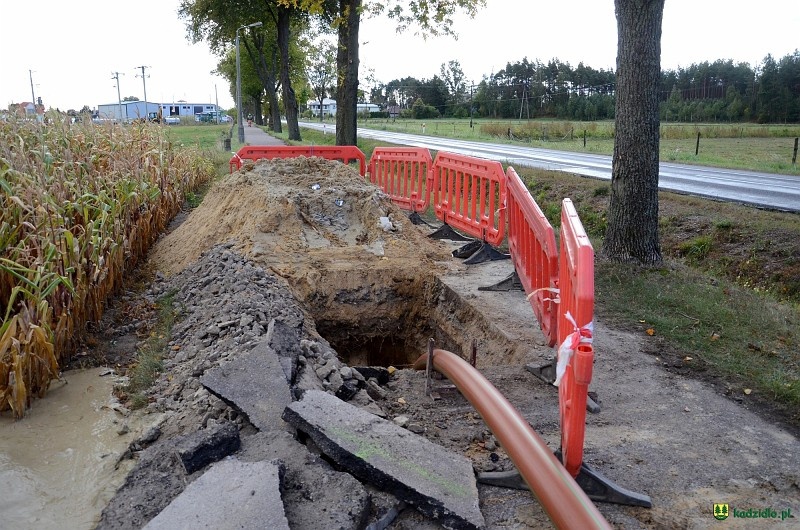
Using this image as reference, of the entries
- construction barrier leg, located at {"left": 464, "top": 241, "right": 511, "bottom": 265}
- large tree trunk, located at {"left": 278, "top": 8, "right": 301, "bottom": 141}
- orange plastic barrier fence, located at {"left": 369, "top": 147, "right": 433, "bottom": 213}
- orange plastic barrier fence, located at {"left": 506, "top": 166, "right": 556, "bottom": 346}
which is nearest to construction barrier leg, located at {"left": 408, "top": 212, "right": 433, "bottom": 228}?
orange plastic barrier fence, located at {"left": 369, "top": 147, "right": 433, "bottom": 213}

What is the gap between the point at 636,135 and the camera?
7.35m

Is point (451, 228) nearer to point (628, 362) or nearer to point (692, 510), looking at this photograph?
point (628, 362)

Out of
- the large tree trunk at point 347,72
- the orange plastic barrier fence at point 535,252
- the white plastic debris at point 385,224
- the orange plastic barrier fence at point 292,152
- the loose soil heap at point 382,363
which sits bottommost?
the loose soil heap at point 382,363

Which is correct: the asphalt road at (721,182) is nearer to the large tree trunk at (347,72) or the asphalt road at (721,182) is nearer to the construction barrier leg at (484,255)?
the large tree trunk at (347,72)

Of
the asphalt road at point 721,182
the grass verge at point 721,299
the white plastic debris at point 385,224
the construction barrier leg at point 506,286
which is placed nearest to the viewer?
the grass verge at point 721,299

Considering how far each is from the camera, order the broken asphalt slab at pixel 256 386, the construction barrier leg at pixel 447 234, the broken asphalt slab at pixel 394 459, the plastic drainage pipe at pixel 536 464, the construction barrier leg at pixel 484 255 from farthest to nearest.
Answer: the construction barrier leg at pixel 447 234 → the construction barrier leg at pixel 484 255 → the broken asphalt slab at pixel 256 386 → the broken asphalt slab at pixel 394 459 → the plastic drainage pipe at pixel 536 464

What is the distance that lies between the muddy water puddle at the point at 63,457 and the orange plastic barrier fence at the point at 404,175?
6.13 metres

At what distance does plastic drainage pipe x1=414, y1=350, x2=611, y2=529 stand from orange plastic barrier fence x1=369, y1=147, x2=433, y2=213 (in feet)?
21.3

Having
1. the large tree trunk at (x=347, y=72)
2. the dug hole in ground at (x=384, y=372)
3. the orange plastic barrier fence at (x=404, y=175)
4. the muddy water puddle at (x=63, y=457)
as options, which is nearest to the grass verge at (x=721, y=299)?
the dug hole in ground at (x=384, y=372)

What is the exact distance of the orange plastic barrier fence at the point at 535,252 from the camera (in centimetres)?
439

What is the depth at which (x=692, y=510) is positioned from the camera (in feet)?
10.4

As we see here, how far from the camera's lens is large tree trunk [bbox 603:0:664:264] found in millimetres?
7203

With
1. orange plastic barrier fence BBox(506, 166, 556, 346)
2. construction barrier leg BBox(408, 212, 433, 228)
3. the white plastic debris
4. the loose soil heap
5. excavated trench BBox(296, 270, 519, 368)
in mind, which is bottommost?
excavated trench BBox(296, 270, 519, 368)

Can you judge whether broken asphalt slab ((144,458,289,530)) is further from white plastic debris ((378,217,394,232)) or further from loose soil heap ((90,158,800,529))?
white plastic debris ((378,217,394,232))
